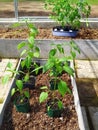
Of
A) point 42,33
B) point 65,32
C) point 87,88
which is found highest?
point 65,32

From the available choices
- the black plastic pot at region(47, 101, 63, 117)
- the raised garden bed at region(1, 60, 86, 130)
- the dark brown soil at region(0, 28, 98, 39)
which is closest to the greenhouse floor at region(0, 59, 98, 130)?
the raised garden bed at region(1, 60, 86, 130)

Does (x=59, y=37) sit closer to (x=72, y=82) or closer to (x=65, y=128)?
(x=72, y=82)

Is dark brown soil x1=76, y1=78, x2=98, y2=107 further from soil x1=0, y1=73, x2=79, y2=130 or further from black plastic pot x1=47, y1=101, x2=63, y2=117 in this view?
black plastic pot x1=47, y1=101, x2=63, y2=117

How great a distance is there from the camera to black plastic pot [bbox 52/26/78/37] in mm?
5660

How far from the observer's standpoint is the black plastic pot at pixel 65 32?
5.66 m

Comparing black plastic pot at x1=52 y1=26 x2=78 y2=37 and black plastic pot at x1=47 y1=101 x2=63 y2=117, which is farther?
black plastic pot at x1=52 y1=26 x2=78 y2=37

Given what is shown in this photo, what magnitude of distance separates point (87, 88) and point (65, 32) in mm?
1652

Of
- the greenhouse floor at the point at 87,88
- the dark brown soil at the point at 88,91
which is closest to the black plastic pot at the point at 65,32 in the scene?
the greenhouse floor at the point at 87,88

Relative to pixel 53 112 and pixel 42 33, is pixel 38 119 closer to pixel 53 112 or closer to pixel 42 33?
pixel 53 112

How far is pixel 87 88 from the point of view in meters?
4.39

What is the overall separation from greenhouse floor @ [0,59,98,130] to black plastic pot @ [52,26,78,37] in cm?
59

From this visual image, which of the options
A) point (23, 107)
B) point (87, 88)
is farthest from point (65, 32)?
point (23, 107)

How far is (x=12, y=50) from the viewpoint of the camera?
560 centimetres

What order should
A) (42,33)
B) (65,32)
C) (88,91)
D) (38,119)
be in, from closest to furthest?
(38,119)
(88,91)
(65,32)
(42,33)
